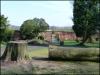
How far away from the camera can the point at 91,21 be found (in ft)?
124

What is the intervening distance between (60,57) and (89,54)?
4.11 feet

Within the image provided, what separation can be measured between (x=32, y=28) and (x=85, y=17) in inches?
300

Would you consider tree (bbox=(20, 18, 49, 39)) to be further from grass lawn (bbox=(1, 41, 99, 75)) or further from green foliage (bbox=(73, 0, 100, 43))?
grass lawn (bbox=(1, 41, 99, 75))

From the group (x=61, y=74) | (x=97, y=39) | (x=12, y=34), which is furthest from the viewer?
(x=97, y=39)

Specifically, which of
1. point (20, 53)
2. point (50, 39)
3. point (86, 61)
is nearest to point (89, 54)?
point (86, 61)

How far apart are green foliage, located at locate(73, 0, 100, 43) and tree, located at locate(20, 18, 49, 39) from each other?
4.96 m

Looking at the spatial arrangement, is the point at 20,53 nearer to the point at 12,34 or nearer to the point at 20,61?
the point at 20,61

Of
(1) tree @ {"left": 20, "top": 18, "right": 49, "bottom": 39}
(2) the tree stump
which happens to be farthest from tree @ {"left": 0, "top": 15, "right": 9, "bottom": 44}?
(2) the tree stump

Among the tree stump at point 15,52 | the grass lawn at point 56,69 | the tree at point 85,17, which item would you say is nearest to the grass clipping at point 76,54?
the grass lawn at point 56,69

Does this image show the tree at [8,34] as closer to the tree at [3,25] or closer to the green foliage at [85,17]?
the tree at [3,25]

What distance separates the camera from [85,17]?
38062 millimetres

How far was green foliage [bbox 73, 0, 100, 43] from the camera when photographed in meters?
37.6

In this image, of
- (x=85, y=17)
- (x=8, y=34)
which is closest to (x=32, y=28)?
(x=8, y=34)

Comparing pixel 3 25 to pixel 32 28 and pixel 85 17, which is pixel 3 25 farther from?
pixel 85 17
